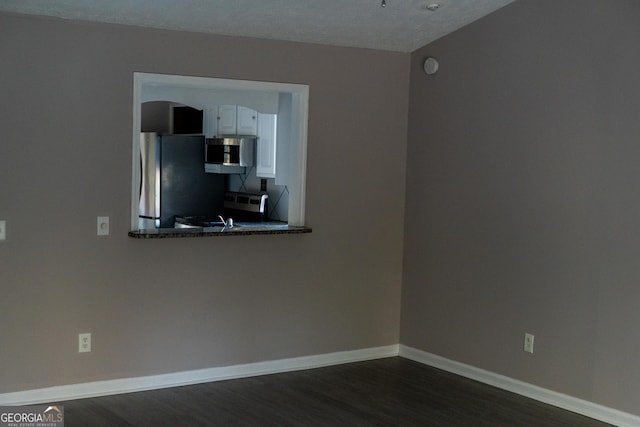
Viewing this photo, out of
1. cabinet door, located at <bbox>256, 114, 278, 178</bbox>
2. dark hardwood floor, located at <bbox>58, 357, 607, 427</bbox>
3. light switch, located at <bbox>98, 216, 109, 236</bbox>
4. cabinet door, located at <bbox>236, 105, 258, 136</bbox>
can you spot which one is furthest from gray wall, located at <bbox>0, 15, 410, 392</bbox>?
cabinet door, located at <bbox>236, 105, 258, 136</bbox>

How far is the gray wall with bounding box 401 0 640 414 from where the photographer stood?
3.83 m

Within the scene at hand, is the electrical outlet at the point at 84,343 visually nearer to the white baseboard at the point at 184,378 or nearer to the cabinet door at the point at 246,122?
the white baseboard at the point at 184,378

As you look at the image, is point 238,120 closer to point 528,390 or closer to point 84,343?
point 84,343

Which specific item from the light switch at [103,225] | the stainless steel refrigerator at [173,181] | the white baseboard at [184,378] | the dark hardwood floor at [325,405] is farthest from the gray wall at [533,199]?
the stainless steel refrigerator at [173,181]

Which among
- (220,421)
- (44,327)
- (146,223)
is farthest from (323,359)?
(146,223)

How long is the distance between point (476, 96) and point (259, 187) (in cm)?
257

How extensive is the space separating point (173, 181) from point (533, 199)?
3.61 m

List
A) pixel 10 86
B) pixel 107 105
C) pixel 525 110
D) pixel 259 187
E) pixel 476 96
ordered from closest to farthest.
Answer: pixel 10 86 < pixel 107 105 < pixel 525 110 < pixel 476 96 < pixel 259 187

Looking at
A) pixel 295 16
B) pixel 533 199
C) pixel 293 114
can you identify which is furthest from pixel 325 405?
pixel 295 16

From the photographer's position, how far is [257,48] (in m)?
4.46

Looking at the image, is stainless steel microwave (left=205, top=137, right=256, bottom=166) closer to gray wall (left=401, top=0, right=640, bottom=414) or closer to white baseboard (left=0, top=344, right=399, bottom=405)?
gray wall (left=401, top=0, right=640, bottom=414)

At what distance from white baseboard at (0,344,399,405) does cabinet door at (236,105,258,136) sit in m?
2.33

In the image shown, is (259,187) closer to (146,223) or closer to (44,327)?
(146,223)

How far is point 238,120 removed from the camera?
6.23 meters
